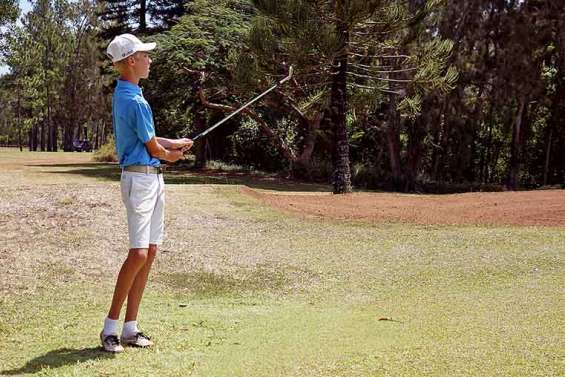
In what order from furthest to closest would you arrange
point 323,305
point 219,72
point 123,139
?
point 219,72 < point 323,305 < point 123,139

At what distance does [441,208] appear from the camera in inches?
472

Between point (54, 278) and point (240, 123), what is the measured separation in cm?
2463

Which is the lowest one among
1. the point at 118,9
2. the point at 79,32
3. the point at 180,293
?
the point at 180,293

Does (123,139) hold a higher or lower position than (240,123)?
lower

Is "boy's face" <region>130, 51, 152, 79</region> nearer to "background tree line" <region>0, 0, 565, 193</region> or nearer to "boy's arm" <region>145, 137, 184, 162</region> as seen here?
"boy's arm" <region>145, 137, 184, 162</region>

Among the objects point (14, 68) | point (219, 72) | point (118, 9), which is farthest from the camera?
point (14, 68)

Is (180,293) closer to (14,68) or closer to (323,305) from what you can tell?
(323,305)

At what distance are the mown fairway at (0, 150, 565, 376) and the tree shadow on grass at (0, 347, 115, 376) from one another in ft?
0.05

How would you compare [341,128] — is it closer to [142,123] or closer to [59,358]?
[142,123]

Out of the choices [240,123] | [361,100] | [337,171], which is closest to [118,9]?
[240,123]

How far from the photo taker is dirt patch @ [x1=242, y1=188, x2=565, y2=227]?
1062 cm

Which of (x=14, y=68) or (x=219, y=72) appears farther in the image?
(x=14, y=68)

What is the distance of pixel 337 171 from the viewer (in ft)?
51.6

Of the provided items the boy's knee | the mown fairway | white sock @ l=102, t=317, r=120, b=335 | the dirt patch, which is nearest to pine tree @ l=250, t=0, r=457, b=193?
the dirt patch
